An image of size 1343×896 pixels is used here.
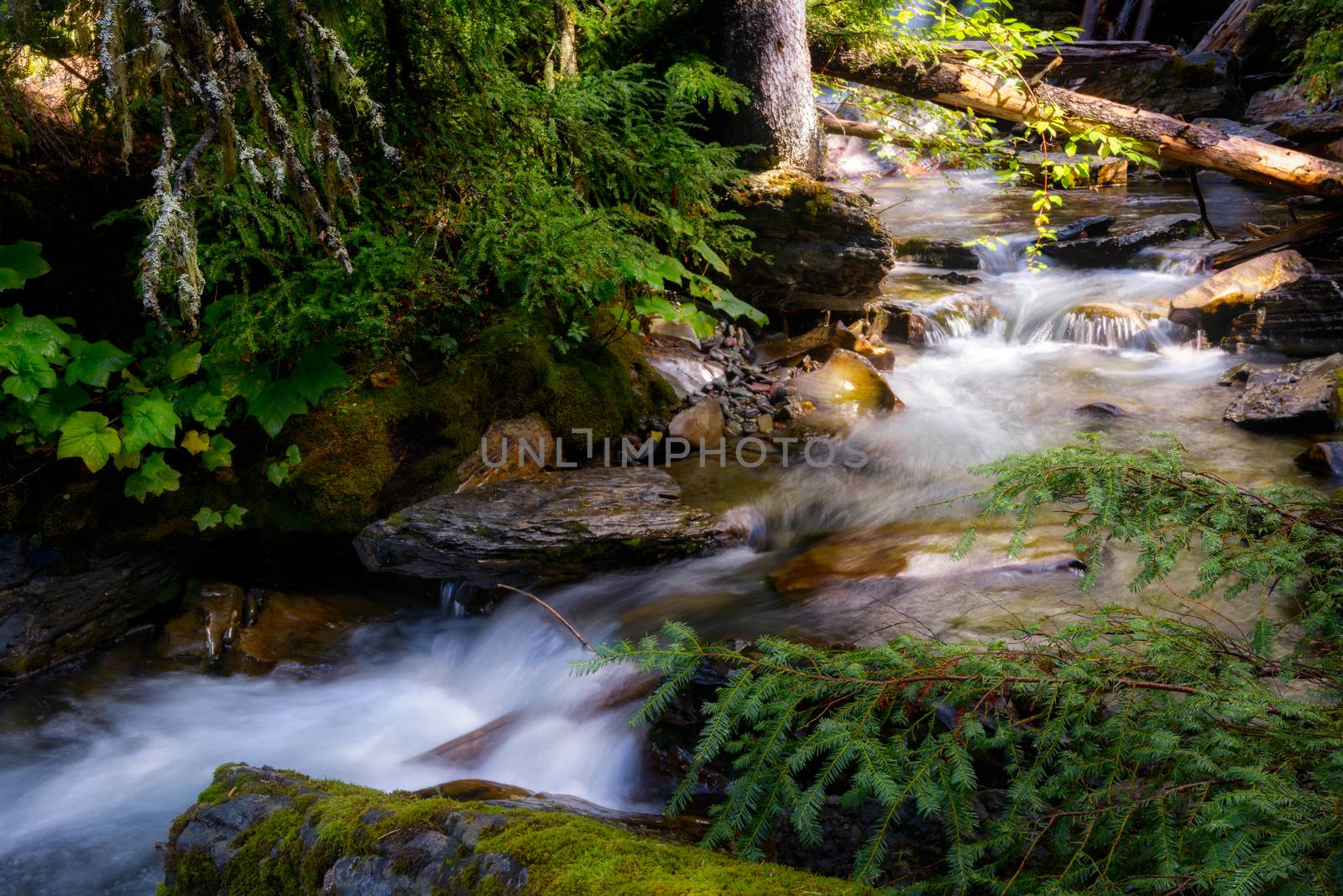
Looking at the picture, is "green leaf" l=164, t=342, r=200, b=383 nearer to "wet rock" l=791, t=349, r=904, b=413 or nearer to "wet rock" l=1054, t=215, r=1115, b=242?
"wet rock" l=791, t=349, r=904, b=413

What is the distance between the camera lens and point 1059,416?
7.52 m

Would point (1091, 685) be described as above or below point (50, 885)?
above

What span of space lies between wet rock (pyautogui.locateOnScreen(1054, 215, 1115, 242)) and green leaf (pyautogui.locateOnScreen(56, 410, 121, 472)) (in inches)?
460

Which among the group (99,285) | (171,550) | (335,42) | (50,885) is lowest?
(50,885)

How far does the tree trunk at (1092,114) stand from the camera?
26.9 feet

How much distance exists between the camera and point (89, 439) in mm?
4141

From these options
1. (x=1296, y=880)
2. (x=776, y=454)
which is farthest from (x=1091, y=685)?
(x=776, y=454)

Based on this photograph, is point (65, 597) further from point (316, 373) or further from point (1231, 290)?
point (1231, 290)

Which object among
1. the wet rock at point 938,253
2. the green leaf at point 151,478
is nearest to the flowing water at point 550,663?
the green leaf at point 151,478

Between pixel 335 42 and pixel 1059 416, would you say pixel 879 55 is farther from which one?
pixel 335 42

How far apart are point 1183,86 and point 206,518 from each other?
62.9 ft

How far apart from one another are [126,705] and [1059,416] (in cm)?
783

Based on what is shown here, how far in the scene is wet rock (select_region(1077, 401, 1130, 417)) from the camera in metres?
7.38

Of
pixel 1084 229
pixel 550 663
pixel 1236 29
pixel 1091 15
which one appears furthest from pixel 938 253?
pixel 1091 15
